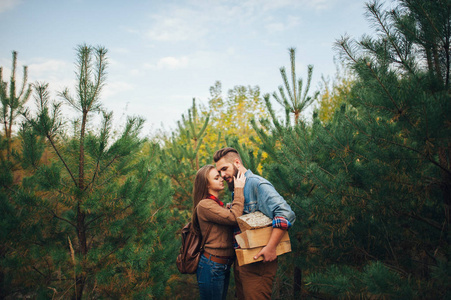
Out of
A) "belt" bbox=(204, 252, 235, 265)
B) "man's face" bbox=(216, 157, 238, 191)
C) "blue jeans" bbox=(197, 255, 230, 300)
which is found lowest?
"blue jeans" bbox=(197, 255, 230, 300)

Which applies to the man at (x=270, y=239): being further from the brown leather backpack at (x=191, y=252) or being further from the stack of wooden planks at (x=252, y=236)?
the brown leather backpack at (x=191, y=252)

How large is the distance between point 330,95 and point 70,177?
14674mm

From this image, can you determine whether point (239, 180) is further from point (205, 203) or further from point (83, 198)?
point (83, 198)

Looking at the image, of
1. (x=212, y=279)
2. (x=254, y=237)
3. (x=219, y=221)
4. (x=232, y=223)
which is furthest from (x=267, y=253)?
(x=212, y=279)

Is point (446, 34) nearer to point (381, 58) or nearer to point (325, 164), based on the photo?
point (381, 58)

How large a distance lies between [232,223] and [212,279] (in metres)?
0.59

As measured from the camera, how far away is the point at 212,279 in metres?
2.50

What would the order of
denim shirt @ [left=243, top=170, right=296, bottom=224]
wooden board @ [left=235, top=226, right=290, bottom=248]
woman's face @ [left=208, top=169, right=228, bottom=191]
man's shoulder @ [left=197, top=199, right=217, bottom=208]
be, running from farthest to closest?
woman's face @ [left=208, top=169, right=228, bottom=191]
man's shoulder @ [left=197, top=199, right=217, bottom=208]
denim shirt @ [left=243, top=170, right=296, bottom=224]
wooden board @ [left=235, top=226, right=290, bottom=248]

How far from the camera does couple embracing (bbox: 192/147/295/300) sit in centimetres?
225

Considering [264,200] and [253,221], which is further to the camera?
[264,200]

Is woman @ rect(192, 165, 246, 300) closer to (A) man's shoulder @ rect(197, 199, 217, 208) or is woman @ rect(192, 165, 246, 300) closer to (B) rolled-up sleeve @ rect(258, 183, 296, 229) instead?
(A) man's shoulder @ rect(197, 199, 217, 208)

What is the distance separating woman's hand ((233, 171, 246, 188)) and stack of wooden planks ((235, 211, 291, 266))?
1.19 ft

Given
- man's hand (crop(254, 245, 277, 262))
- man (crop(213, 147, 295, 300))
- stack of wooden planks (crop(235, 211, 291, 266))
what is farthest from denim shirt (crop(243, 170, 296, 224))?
man's hand (crop(254, 245, 277, 262))

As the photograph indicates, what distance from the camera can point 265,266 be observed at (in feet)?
7.55
